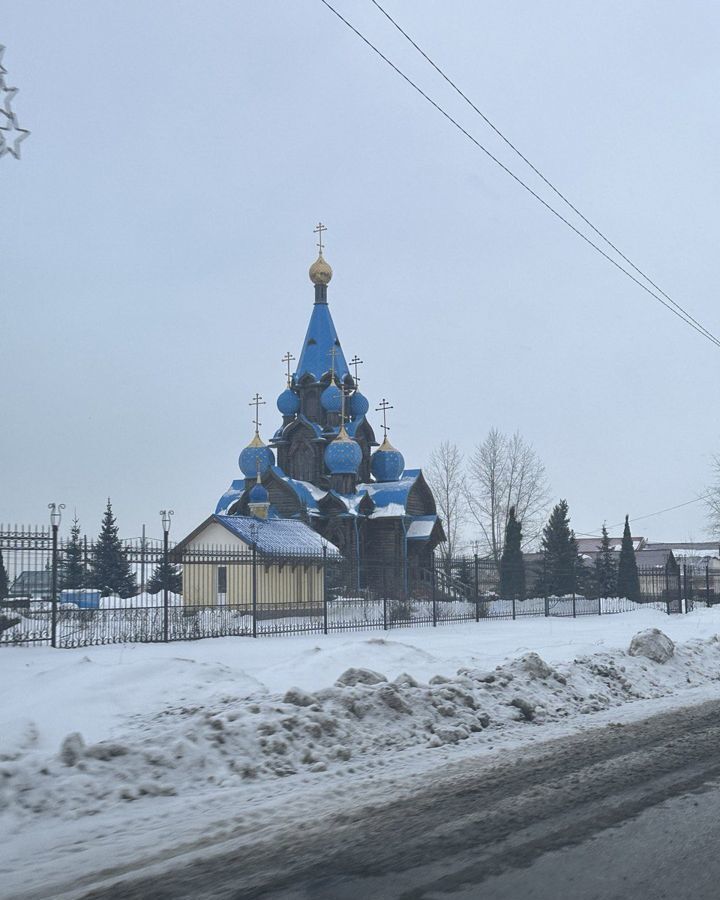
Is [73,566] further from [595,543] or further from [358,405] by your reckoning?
[595,543]

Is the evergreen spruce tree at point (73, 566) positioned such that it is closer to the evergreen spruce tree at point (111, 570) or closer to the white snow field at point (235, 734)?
the evergreen spruce tree at point (111, 570)

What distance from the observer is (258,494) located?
126ft

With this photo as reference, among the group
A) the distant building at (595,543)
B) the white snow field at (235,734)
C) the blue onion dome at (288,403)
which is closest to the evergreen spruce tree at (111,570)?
the white snow field at (235,734)

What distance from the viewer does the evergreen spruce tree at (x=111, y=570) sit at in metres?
17.0

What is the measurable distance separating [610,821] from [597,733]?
3.23m

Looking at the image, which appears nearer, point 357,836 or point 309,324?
point 357,836

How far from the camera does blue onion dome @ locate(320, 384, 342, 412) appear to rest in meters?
41.3

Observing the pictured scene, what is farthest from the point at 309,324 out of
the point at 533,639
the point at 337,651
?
the point at 337,651

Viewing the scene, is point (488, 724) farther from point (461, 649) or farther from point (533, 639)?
point (533, 639)

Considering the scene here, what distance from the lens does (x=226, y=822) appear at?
5.30m

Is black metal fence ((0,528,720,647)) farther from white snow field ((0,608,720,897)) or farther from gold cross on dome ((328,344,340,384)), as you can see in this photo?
gold cross on dome ((328,344,340,384))

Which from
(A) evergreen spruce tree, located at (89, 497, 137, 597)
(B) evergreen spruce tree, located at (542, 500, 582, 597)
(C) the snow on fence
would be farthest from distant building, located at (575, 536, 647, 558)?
(A) evergreen spruce tree, located at (89, 497, 137, 597)

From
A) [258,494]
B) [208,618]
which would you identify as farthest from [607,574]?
[208,618]

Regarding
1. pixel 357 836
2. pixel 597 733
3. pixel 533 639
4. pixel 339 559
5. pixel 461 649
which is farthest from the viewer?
pixel 339 559
